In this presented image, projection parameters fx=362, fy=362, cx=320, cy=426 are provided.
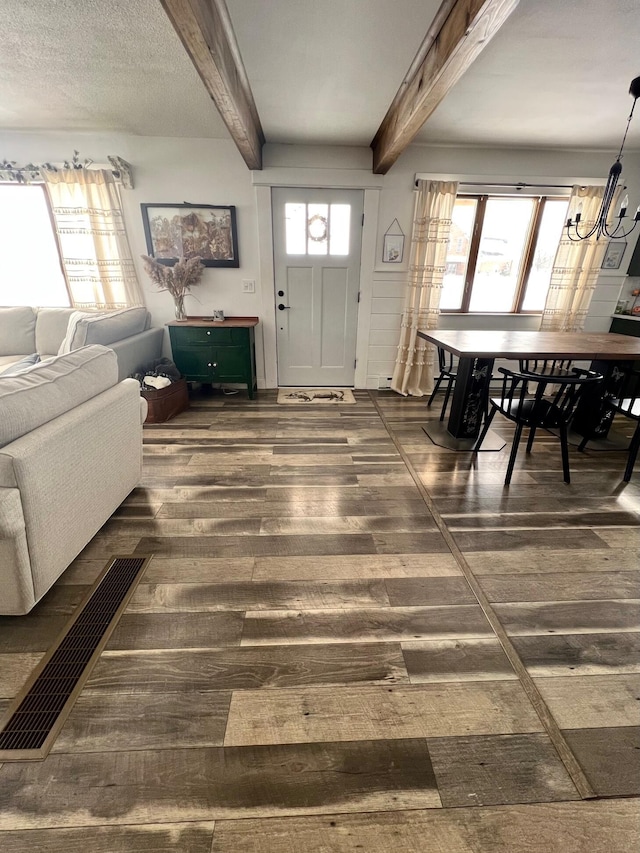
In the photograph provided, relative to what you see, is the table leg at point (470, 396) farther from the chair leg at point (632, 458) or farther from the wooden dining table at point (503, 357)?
the chair leg at point (632, 458)

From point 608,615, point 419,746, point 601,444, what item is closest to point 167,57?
point 419,746

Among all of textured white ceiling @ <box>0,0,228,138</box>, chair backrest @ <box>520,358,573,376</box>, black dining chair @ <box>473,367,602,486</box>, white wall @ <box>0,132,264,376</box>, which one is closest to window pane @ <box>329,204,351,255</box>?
white wall @ <box>0,132,264,376</box>

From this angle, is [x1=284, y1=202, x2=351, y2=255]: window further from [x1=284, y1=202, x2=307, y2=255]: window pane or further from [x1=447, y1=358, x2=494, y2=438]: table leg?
[x1=447, y1=358, x2=494, y2=438]: table leg

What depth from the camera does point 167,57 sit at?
2174mm

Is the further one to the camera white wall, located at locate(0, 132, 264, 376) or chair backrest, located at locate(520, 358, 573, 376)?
white wall, located at locate(0, 132, 264, 376)

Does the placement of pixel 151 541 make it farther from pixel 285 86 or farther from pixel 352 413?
pixel 285 86

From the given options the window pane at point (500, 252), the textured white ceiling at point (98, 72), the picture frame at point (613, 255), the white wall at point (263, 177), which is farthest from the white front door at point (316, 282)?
the picture frame at point (613, 255)

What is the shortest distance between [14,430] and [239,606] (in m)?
1.09

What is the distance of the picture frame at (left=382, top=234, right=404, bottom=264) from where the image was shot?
151 inches

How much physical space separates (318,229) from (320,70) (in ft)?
5.06

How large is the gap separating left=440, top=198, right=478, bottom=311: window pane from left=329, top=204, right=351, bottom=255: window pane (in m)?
1.11

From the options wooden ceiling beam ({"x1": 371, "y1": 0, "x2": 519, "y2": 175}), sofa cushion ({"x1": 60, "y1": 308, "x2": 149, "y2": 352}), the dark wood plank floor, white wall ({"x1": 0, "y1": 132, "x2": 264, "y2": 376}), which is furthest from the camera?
white wall ({"x1": 0, "y1": 132, "x2": 264, "y2": 376})

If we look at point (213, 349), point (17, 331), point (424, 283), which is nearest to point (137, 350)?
point (213, 349)

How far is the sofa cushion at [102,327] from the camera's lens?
295 centimetres
